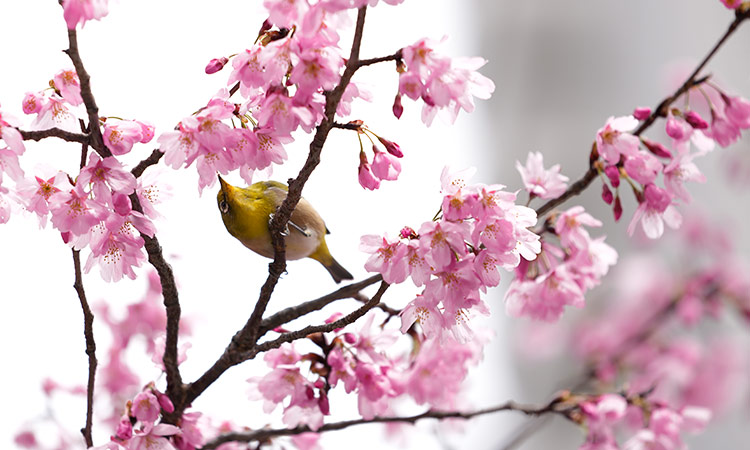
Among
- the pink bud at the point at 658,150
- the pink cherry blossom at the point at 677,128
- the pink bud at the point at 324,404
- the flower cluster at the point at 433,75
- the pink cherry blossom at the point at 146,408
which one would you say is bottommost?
the pink bud at the point at 324,404

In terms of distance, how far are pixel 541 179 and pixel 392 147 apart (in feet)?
0.90

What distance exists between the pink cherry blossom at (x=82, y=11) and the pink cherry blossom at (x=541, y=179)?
510 mm

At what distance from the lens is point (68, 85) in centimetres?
68

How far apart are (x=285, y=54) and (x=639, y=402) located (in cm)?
76

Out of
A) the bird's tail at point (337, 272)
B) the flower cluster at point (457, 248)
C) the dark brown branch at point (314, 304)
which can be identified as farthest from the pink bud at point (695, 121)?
the bird's tail at point (337, 272)

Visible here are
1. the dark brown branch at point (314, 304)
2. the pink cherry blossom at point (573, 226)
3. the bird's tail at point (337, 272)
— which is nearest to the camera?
the dark brown branch at point (314, 304)

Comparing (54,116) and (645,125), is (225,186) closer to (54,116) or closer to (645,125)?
(54,116)

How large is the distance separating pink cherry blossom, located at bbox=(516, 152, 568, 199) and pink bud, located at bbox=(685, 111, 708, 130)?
0.16 metres

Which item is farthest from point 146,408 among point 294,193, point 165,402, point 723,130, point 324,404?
point 723,130

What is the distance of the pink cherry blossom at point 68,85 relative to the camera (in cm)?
68

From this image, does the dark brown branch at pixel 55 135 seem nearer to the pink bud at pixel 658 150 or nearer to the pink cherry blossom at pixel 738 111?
the pink bud at pixel 658 150

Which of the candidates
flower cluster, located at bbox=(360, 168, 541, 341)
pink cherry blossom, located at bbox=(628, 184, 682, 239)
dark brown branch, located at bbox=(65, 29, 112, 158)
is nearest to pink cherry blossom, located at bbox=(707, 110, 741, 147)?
pink cherry blossom, located at bbox=(628, 184, 682, 239)

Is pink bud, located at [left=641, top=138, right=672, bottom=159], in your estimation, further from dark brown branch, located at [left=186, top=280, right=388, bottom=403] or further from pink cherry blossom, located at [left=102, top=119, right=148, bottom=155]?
pink cherry blossom, located at [left=102, top=119, right=148, bottom=155]

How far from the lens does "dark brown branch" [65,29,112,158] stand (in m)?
0.59
